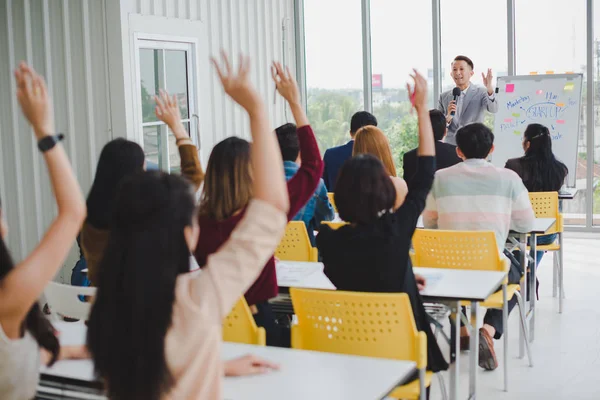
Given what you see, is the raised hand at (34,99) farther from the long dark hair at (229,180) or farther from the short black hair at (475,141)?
the short black hair at (475,141)

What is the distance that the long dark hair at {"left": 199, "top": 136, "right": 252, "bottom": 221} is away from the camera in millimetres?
2928

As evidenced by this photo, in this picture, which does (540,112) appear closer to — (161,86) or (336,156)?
(336,156)

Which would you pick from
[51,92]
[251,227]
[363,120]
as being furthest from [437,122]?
[251,227]

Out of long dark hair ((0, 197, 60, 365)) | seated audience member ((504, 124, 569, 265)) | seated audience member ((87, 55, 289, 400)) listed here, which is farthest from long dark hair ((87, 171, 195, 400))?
seated audience member ((504, 124, 569, 265))

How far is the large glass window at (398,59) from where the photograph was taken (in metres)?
9.42

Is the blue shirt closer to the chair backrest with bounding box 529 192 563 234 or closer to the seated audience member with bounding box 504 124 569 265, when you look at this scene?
the chair backrest with bounding box 529 192 563 234

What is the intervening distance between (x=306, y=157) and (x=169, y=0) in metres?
5.12

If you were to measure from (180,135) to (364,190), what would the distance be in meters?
0.89

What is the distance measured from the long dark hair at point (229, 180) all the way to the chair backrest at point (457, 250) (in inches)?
64.3

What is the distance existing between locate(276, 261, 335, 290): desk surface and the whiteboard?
16.7ft

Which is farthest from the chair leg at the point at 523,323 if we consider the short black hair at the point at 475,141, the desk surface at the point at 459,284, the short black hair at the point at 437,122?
the short black hair at the point at 437,122

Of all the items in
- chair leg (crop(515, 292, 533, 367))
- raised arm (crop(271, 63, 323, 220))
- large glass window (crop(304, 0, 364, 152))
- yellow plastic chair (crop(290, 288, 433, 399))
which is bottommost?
chair leg (crop(515, 292, 533, 367))

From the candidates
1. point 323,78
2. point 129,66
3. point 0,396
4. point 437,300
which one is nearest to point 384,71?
point 323,78

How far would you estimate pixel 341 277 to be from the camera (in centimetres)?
311
